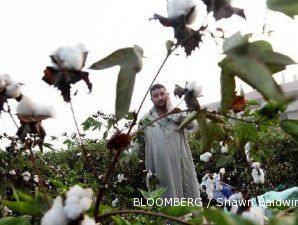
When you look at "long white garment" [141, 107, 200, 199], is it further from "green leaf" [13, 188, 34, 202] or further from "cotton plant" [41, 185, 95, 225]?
"cotton plant" [41, 185, 95, 225]

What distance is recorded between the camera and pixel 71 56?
600mm

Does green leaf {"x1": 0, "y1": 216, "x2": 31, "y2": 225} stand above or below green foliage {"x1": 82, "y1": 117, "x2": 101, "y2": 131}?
below

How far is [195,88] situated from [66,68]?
0.36 metres

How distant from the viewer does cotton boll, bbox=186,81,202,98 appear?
2.92 feet

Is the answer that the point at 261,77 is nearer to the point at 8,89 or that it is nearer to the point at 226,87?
the point at 226,87

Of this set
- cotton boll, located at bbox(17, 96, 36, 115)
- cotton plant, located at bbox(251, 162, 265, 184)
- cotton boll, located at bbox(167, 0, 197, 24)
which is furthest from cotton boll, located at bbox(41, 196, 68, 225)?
cotton plant, located at bbox(251, 162, 265, 184)

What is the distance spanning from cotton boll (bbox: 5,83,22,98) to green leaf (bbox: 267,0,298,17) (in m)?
0.42

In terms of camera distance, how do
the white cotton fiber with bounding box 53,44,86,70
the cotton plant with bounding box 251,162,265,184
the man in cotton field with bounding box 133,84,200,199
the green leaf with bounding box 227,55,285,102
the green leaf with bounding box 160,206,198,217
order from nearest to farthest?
the green leaf with bounding box 227,55,285,102, the white cotton fiber with bounding box 53,44,86,70, the green leaf with bounding box 160,206,198,217, the cotton plant with bounding box 251,162,265,184, the man in cotton field with bounding box 133,84,200,199

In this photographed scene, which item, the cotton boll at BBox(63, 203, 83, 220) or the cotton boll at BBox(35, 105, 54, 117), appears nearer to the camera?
the cotton boll at BBox(63, 203, 83, 220)

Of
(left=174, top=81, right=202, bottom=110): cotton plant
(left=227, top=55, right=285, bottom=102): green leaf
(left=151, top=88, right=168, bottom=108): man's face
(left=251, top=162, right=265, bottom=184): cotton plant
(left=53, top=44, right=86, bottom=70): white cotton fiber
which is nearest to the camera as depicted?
(left=227, top=55, right=285, bottom=102): green leaf

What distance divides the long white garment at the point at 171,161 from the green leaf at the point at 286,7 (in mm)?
2451

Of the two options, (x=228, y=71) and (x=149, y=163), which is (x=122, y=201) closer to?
(x=149, y=163)

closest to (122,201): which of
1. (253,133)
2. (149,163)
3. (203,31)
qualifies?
(149,163)

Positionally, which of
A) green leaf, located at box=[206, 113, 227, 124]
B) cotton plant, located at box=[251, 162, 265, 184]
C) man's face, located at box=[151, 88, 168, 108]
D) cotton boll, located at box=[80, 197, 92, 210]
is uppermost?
man's face, located at box=[151, 88, 168, 108]
